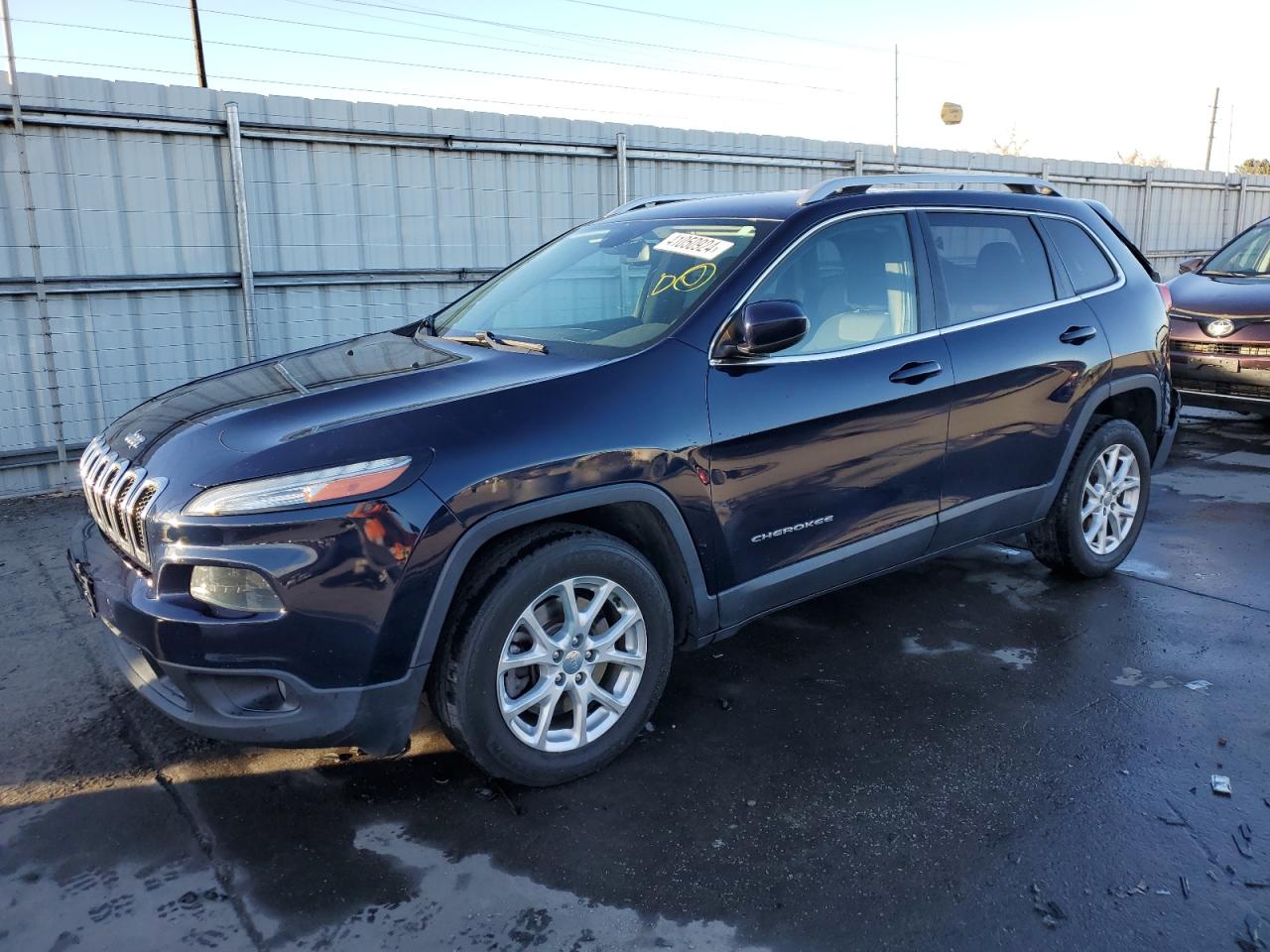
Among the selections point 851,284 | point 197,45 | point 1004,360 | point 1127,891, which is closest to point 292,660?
point 1127,891

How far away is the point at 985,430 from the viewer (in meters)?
4.11

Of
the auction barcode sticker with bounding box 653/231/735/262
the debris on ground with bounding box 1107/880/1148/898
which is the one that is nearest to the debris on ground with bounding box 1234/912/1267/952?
the debris on ground with bounding box 1107/880/1148/898

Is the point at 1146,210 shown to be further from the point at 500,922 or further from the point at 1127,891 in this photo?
the point at 500,922

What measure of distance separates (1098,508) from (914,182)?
191cm

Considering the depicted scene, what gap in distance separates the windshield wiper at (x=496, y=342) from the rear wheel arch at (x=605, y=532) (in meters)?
0.68

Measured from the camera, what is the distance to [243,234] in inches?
292

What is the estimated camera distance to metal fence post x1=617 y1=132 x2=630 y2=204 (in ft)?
30.7

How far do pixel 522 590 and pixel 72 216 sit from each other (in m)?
5.76

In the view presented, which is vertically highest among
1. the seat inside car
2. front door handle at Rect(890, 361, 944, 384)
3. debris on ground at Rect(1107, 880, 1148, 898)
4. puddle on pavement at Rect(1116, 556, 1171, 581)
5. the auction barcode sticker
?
the auction barcode sticker

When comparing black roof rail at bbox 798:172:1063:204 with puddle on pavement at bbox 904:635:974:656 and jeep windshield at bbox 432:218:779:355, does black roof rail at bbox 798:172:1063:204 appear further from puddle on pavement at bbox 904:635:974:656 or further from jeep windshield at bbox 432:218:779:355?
puddle on pavement at bbox 904:635:974:656

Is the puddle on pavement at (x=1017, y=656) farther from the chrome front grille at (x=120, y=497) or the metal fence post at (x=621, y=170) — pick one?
the metal fence post at (x=621, y=170)

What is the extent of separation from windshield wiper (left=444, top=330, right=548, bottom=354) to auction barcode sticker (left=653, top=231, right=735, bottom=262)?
2.27 feet

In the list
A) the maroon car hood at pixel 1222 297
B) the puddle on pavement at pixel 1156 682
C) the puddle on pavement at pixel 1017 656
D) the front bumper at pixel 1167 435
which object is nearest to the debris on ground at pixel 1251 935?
the puddle on pavement at pixel 1156 682

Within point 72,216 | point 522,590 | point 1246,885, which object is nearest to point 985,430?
point 1246,885
